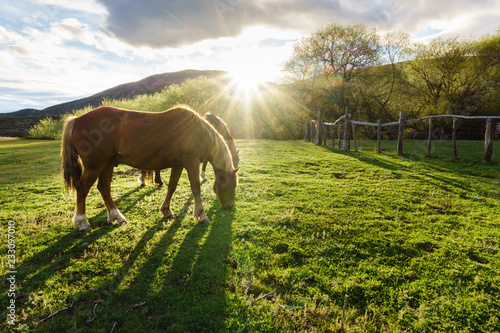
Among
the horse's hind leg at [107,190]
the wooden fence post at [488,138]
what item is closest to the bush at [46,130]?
the horse's hind leg at [107,190]

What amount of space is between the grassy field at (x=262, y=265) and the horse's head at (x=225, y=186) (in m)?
0.41

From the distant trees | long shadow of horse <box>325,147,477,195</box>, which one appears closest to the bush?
the distant trees

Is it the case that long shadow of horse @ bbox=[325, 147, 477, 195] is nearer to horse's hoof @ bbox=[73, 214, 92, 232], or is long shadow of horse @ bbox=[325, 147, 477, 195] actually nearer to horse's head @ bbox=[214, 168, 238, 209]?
horse's head @ bbox=[214, 168, 238, 209]

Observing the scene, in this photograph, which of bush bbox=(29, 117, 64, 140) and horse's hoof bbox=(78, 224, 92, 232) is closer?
horse's hoof bbox=(78, 224, 92, 232)

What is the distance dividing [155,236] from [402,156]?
578 inches

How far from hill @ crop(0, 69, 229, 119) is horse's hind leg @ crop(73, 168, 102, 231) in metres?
132

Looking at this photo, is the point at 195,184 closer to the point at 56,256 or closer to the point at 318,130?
the point at 56,256

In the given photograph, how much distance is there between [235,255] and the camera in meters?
3.72

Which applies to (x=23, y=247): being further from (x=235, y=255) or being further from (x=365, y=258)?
(x=365, y=258)

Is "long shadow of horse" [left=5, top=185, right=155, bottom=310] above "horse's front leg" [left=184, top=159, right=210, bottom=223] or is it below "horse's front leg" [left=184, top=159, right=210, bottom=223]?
below

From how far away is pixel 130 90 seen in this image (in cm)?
13350

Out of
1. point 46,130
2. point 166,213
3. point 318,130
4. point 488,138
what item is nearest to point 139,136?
point 166,213

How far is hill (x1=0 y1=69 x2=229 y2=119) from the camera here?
129900 mm

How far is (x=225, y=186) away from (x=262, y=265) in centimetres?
215
